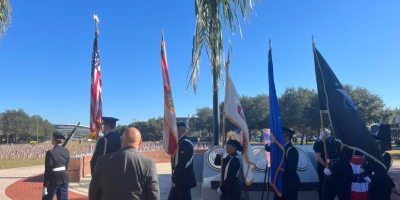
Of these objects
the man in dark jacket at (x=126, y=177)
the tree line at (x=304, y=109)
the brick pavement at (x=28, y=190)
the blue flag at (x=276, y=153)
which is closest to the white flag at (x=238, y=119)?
the blue flag at (x=276, y=153)

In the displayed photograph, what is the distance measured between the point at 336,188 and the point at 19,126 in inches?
2810

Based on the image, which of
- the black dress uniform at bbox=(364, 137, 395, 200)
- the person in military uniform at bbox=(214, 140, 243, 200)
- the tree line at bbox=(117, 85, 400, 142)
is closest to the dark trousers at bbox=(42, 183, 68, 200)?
the person in military uniform at bbox=(214, 140, 243, 200)

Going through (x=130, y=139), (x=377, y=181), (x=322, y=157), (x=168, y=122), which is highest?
(x=168, y=122)

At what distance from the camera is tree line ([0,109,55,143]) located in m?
64.9

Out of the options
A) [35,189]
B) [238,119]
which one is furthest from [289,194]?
[35,189]

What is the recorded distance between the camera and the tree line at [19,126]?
6488 centimetres

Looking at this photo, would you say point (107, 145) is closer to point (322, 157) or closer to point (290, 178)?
point (290, 178)

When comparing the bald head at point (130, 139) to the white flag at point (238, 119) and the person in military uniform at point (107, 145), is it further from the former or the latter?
the white flag at point (238, 119)

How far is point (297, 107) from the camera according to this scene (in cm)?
4019

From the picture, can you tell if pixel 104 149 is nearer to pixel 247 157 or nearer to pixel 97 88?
pixel 97 88

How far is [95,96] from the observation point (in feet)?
22.1

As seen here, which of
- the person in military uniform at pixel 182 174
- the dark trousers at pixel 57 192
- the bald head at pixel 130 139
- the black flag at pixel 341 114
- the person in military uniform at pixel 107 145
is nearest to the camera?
the bald head at pixel 130 139

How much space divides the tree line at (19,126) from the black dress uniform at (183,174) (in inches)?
2530

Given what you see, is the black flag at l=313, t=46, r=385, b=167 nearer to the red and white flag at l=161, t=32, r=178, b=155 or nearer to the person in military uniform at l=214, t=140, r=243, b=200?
the person in military uniform at l=214, t=140, r=243, b=200
